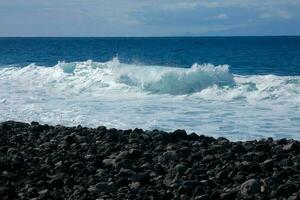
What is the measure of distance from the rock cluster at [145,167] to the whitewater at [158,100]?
2.61m

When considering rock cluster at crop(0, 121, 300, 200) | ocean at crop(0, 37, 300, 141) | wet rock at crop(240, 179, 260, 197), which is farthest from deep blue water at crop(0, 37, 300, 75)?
wet rock at crop(240, 179, 260, 197)

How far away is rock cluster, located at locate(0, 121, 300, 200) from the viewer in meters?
7.00

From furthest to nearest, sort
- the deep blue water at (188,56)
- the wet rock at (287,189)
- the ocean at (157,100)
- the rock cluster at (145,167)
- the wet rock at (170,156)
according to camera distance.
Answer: the deep blue water at (188,56) → the ocean at (157,100) → the wet rock at (170,156) → the rock cluster at (145,167) → the wet rock at (287,189)

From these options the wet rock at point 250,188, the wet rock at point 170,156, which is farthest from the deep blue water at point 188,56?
the wet rock at point 250,188

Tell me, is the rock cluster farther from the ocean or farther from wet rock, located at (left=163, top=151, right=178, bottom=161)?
the ocean

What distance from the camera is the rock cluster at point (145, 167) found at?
6996 millimetres

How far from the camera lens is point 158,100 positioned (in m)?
20.0

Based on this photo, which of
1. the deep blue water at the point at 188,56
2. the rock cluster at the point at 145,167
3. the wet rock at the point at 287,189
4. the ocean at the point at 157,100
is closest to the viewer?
the wet rock at the point at 287,189

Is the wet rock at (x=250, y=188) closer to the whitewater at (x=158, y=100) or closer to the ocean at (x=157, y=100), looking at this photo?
the ocean at (x=157, y=100)

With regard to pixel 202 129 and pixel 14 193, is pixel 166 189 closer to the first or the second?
pixel 14 193

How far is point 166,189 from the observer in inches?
282

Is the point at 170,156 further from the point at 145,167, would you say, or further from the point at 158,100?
the point at 158,100

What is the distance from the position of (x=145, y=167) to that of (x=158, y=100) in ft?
39.0

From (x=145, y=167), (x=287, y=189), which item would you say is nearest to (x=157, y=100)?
(x=145, y=167)
